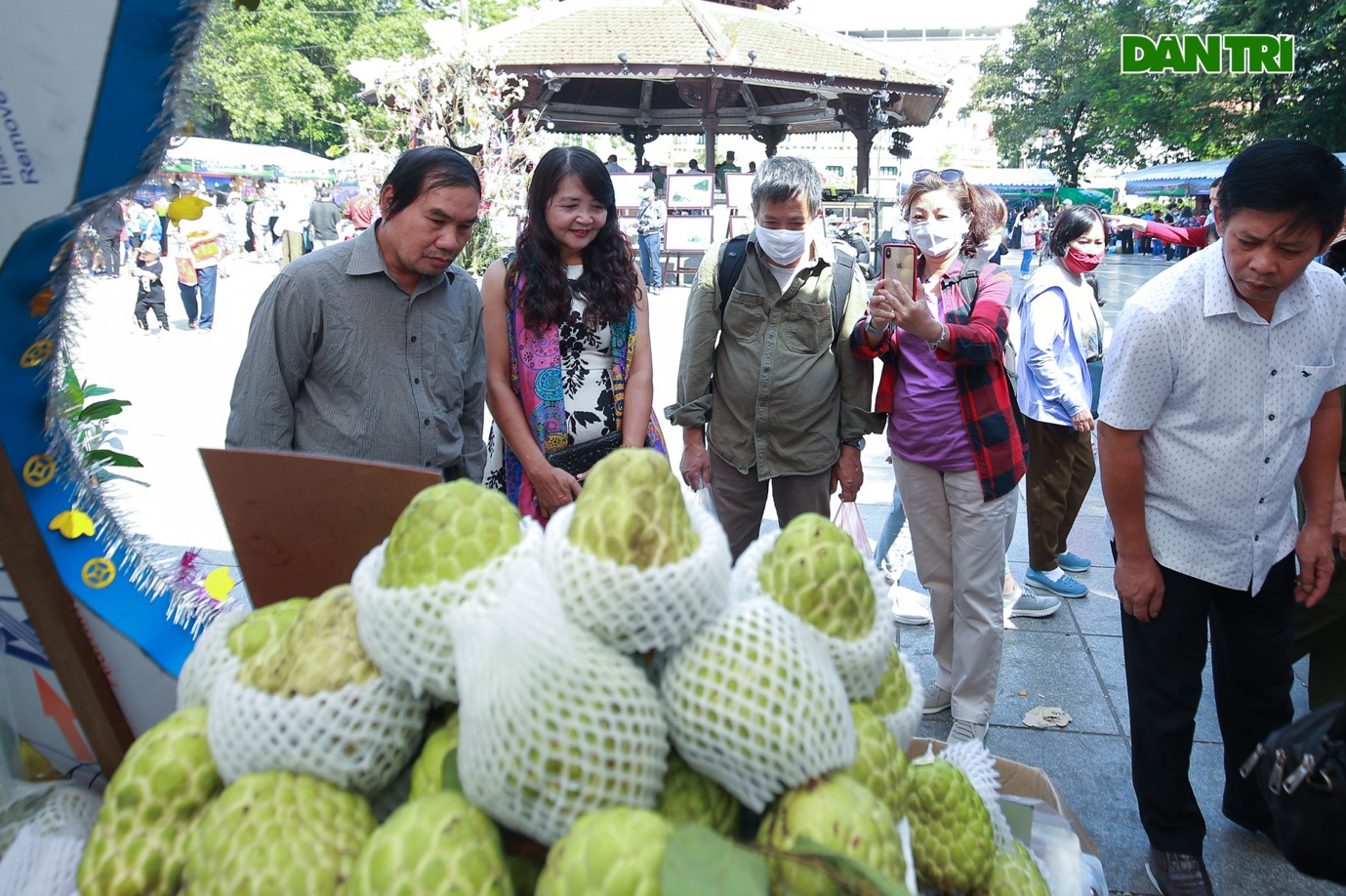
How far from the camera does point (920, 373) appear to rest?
343 cm

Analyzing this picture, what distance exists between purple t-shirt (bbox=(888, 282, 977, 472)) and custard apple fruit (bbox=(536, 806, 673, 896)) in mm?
2573

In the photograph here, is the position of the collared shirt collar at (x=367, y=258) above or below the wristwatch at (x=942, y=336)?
above

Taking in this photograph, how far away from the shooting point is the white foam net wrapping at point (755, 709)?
3.84 ft

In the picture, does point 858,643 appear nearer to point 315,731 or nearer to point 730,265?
point 315,731

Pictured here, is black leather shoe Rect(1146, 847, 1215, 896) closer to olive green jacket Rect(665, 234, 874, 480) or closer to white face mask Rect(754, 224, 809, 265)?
olive green jacket Rect(665, 234, 874, 480)

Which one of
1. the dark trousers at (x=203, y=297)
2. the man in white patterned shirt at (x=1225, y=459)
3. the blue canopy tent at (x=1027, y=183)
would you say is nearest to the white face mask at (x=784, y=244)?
the man in white patterned shirt at (x=1225, y=459)

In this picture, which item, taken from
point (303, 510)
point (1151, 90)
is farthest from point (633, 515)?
point (1151, 90)

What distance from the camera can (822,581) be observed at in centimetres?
138

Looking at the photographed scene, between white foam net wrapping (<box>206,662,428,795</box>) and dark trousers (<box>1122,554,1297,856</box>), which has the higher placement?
Answer: white foam net wrapping (<box>206,662,428,795</box>)

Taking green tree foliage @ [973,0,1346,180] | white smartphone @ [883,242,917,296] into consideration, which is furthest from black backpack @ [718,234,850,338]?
green tree foliage @ [973,0,1346,180]

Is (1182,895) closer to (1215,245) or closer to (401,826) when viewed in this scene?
(1215,245)

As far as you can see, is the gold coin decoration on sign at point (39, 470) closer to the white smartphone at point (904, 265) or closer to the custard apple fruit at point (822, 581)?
the custard apple fruit at point (822, 581)

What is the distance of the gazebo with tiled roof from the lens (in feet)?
50.0

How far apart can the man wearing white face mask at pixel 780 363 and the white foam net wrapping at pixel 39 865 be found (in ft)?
8.58
